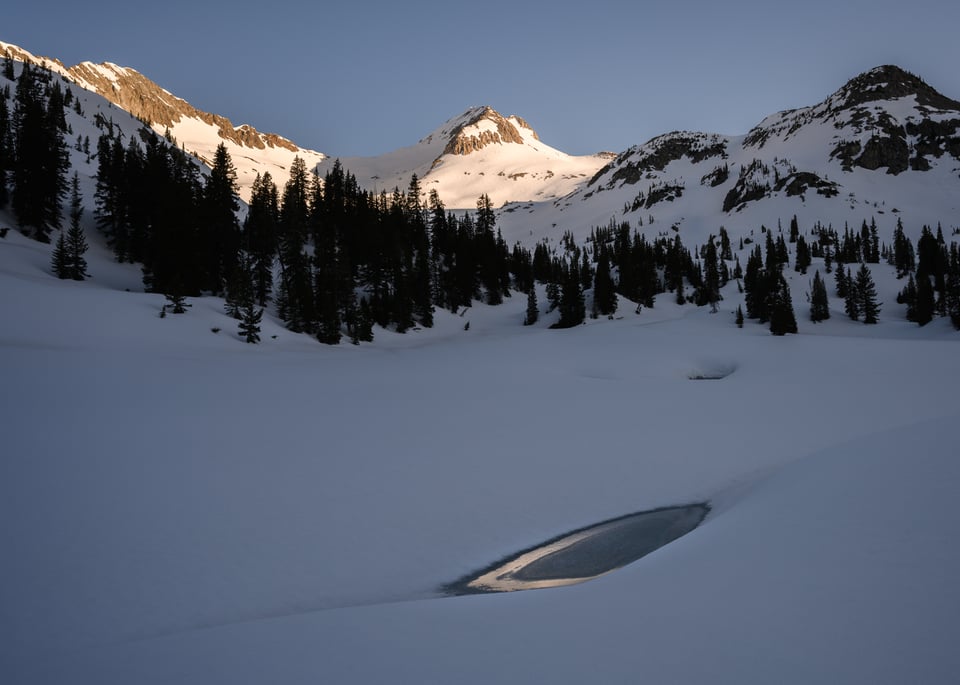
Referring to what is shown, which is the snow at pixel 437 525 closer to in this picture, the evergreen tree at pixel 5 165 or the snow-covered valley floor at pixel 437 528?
the snow-covered valley floor at pixel 437 528

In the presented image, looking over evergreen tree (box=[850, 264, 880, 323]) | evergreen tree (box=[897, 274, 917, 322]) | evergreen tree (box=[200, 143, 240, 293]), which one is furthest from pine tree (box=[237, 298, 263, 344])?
evergreen tree (box=[897, 274, 917, 322])

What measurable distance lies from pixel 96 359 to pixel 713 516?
31.9 meters

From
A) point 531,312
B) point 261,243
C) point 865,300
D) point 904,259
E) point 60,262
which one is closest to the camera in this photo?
point 60,262

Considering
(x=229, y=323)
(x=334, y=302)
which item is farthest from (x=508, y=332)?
(x=229, y=323)

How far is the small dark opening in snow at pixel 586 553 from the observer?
9664 mm

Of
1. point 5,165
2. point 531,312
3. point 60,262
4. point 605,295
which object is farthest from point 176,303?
point 605,295

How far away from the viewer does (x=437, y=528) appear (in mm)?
11438

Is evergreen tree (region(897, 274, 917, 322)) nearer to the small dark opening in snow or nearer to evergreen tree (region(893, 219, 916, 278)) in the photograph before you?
evergreen tree (region(893, 219, 916, 278))

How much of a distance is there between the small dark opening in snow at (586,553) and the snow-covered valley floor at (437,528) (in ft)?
1.37

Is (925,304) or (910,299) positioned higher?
(910,299)

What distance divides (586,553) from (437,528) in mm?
3689

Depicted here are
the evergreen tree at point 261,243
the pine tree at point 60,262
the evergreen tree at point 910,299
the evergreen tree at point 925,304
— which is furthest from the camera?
the evergreen tree at point 910,299

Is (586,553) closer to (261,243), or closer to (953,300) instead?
(261,243)

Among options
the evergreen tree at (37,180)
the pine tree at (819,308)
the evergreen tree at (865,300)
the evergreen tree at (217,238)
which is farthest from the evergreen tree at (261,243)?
the evergreen tree at (865,300)
